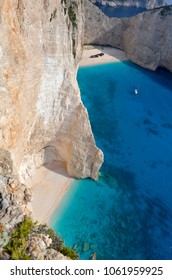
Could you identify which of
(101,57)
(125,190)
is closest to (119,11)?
(101,57)

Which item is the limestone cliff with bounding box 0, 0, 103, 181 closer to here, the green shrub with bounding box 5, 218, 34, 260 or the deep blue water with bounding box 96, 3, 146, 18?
the green shrub with bounding box 5, 218, 34, 260

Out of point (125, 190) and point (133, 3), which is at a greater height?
point (133, 3)

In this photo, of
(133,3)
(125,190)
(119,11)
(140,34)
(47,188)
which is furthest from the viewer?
(133,3)

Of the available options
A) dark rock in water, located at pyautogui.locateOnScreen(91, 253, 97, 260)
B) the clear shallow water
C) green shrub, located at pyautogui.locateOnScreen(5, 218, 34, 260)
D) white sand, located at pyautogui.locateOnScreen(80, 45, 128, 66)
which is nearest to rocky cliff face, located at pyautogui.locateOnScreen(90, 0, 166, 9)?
white sand, located at pyautogui.locateOnScreen(80, 45, 128, 66)

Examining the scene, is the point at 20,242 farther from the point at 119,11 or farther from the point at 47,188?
the point at 119,11

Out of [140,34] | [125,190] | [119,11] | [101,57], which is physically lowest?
[125,190]
